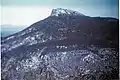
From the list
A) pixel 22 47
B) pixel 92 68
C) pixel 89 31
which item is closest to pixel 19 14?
pixel 22 47

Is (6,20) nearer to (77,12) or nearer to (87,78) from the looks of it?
(77,12)

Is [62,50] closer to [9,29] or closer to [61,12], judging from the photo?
[61,12]

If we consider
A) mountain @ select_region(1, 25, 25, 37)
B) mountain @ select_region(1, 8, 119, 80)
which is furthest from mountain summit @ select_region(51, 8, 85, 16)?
mountain @ select_region(1, 25, 25, 37)

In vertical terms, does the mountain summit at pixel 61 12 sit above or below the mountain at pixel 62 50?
above

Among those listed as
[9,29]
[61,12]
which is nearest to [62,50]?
[61,12]

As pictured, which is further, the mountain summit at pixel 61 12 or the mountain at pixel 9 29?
the mountain summit at pixel 61 12

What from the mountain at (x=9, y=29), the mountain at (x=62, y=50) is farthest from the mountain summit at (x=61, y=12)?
the mountain at (x=9, y=29)

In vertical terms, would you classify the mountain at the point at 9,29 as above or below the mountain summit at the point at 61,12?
below

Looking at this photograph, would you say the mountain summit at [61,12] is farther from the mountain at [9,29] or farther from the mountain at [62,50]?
the mountain at [9,29]
